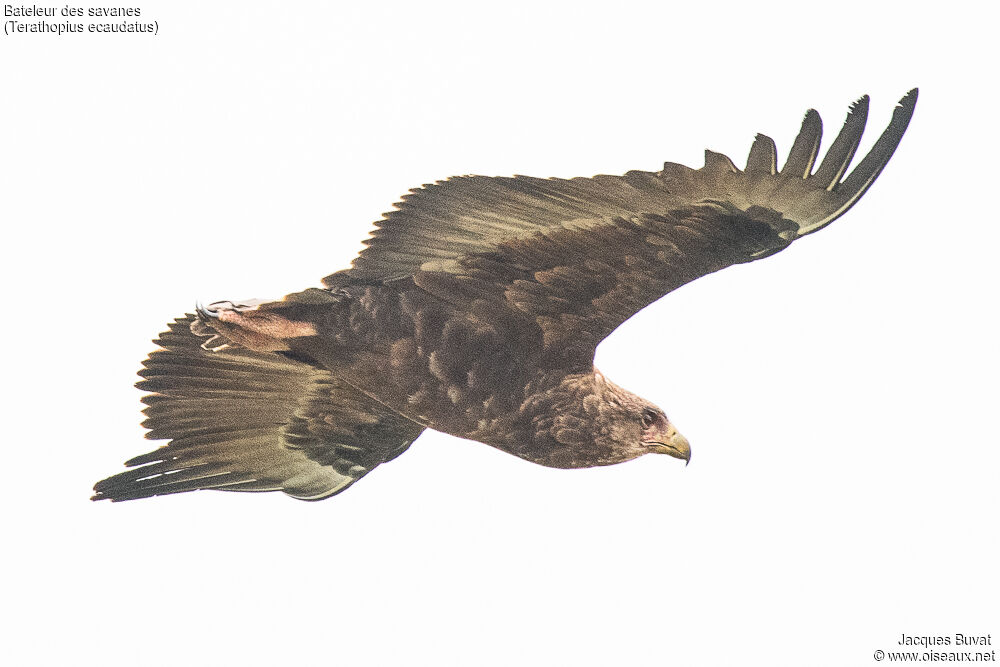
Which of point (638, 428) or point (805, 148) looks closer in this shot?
point (805, 148)

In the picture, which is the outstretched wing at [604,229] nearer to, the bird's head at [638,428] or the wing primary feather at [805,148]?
the wing primary feather at [805,148]

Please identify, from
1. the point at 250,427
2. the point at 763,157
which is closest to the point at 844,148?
the point at 763,157

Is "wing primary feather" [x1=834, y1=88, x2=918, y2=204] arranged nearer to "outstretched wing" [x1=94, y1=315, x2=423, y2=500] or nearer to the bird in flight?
the bird in flight

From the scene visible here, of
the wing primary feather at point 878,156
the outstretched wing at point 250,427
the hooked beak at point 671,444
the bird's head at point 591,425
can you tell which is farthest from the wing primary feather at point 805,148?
the outstretched wing at point 250,427

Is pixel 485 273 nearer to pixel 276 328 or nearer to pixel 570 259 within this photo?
pixel 570 259

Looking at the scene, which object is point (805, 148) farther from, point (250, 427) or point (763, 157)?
point (250, 427)

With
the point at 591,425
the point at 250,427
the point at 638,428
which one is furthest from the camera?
the point at 250,427
